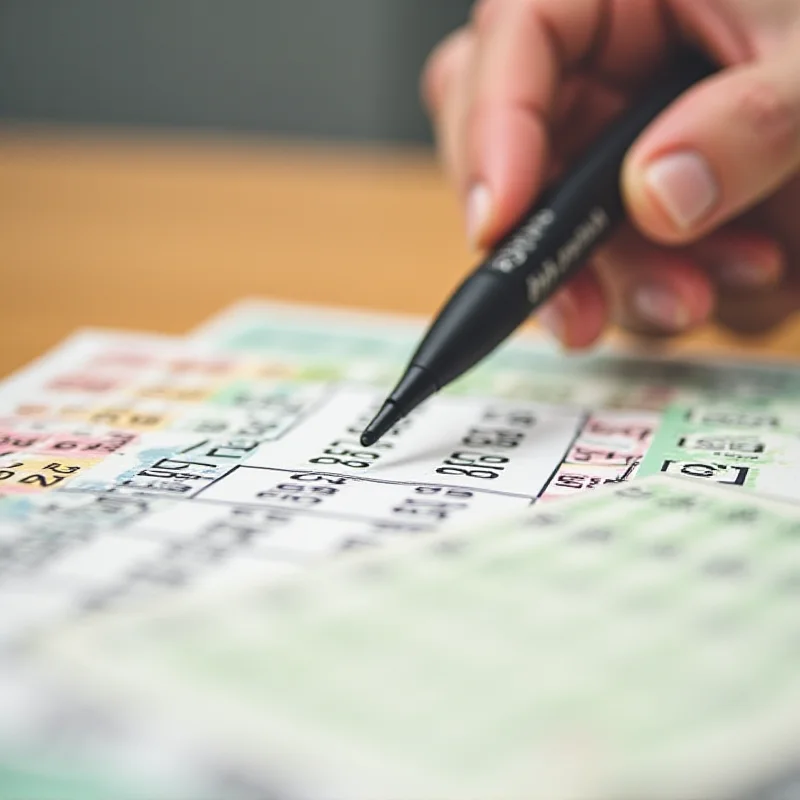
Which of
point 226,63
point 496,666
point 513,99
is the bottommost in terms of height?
point 496,666

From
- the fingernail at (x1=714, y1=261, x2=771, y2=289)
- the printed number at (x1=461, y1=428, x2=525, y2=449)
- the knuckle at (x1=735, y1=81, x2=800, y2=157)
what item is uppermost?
the knuckle at (x1=735, y1=81, x2=800, y2=157)

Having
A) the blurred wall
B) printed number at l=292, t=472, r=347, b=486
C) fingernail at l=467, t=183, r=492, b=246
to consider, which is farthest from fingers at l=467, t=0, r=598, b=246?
the blurred wall

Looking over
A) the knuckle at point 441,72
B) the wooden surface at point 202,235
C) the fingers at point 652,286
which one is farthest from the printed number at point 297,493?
the knuckle at point 441,72

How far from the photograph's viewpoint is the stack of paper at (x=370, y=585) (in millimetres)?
230

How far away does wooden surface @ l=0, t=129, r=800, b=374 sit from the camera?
27.9 inches

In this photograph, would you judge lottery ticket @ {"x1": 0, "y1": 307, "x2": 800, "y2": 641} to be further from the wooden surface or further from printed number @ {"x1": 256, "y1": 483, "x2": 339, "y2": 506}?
the wooden surface

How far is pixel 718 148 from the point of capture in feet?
1.75

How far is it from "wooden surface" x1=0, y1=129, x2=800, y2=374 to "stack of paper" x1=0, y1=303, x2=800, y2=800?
0.17 metres

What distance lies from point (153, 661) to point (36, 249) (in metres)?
0.63

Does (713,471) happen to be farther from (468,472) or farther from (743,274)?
(743,274)

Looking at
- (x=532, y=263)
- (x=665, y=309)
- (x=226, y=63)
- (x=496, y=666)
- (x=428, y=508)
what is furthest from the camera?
(x=226, y=63)

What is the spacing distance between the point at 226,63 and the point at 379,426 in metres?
1.63

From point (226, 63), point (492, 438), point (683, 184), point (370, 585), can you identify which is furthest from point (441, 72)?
point (226, 63)

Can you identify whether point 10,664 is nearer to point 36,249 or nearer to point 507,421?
point 507,421
